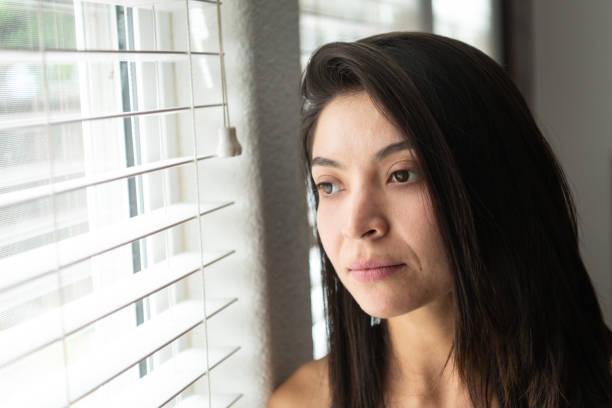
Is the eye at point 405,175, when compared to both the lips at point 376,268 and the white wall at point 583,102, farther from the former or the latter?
the white wall at point 583,102

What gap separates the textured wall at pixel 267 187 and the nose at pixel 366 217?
20cm

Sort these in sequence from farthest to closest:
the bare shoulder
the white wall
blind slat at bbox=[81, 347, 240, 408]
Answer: the white wall < the bare shoulder < blind slat at bbox=[81, 347, 240, 408]

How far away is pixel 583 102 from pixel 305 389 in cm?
236

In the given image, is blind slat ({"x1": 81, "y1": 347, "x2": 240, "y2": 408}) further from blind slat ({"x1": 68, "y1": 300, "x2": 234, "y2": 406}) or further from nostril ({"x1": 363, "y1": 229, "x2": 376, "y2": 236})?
nostril ({"x1": 363, "y1": 229, "x2": 376, "y2": 236})

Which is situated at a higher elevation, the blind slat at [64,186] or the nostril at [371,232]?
the blind slat at [64,186]

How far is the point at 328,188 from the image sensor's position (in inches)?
39.9

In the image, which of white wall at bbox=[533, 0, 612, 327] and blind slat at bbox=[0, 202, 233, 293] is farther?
white wall at bbox=[533, 0, 612, 327]

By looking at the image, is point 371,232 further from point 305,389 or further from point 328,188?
point 305,389

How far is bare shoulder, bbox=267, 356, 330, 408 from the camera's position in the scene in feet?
3.69

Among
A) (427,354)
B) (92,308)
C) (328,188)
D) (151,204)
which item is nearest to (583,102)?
(427,354)

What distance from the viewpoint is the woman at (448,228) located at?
0.93 metres

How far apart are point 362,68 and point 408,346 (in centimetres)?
48

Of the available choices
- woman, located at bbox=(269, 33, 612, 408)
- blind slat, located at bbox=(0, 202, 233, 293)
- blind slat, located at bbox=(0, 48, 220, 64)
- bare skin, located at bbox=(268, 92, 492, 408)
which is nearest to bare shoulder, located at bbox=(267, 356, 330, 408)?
woman, located at bbox=(269, 33, 612, 408)

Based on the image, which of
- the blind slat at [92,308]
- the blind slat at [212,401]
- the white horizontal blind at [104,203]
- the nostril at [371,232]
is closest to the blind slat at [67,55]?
the white horizontal blind at [104,203]
